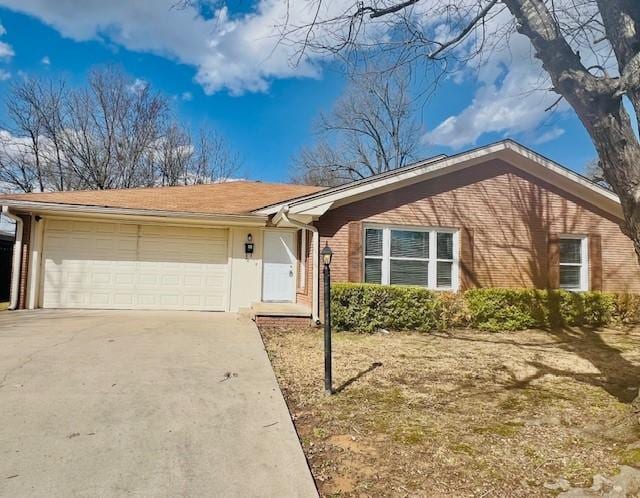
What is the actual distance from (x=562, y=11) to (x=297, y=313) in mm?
6823

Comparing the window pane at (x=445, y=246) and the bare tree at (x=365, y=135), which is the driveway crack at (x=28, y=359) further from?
the bare tree at (x=365, y=135)

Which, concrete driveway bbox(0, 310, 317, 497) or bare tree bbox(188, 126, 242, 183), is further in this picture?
bare tree bbox(188, 126, 242, 183)

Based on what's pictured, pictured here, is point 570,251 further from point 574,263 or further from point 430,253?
point 430,253

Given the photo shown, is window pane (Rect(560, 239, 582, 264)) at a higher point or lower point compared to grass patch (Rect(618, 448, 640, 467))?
higher

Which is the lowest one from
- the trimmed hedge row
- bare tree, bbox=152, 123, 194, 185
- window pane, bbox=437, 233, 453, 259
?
the trimmed hedge row

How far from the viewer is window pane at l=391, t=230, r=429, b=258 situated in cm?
1014

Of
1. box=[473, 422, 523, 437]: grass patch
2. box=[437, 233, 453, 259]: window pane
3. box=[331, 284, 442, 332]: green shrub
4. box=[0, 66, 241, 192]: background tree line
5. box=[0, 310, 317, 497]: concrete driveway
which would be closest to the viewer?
box=[0, 310, 317, 497]: concrete driveway

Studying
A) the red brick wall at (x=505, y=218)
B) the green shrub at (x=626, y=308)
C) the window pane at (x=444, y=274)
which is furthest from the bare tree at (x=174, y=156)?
the green shrub at (x=626, y=308)

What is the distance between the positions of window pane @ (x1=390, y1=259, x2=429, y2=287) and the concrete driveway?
4436 millimetres

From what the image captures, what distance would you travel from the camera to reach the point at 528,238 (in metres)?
10.9

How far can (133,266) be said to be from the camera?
10.2m

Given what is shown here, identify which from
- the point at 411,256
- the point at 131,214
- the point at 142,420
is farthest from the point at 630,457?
the point at 131,214

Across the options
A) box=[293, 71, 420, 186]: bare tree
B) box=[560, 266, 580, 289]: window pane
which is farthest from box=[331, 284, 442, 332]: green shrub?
box=[293, 71, 420, 186]: bare tree

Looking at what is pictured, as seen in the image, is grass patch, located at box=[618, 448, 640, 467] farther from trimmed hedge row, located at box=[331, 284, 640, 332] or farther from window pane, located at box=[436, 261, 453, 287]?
window pane, located at box=[436, 261, 453, 287]
